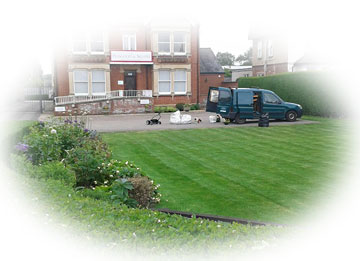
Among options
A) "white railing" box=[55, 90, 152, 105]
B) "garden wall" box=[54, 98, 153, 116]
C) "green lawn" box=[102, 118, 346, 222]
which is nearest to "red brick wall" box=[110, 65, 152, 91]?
"white railing" box=[55, 90, 152, 105]

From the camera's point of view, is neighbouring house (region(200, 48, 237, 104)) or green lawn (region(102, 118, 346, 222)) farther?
neighbouring house (region(200, 48, 237, 104))

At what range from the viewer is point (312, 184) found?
8.33 m

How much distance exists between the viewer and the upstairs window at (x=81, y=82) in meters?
34.4

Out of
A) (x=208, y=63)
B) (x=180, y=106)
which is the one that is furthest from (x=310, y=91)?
(x=208, y=63)

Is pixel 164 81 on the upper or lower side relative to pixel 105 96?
upper

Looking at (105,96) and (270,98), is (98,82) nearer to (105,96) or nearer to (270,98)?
(105,96)

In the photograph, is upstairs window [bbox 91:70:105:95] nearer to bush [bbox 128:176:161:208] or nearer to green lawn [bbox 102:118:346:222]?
green lawn [bbox 102:118:346:222]

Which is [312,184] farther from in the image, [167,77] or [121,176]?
[167,77]

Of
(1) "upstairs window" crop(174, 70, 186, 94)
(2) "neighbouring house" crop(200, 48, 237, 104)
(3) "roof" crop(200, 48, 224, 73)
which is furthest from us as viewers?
(3) "roof" crop(200, 48, 224, 73)

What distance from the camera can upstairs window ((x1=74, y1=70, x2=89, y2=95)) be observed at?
3438 centimetres

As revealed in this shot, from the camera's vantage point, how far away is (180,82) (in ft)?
123

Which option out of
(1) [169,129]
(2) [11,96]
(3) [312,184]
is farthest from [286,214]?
(1) [169,129]

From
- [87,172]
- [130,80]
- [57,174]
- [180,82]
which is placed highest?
[130,80]

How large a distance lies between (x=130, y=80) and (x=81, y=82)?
506 centimetres
